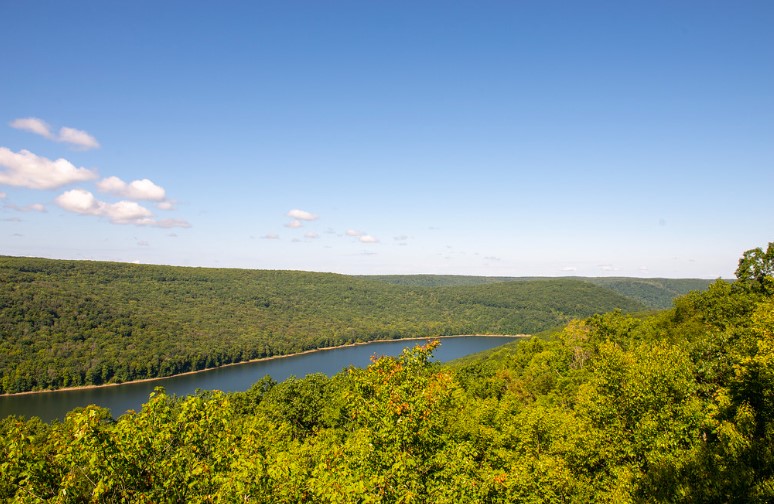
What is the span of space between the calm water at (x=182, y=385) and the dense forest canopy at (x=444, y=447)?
181 feet

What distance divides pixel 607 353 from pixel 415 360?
640 inches

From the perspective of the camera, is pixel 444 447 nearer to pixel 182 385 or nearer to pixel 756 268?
pixel 756 268

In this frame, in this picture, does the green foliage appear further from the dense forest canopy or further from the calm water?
the calm water

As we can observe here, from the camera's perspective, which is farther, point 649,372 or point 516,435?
point 516,435

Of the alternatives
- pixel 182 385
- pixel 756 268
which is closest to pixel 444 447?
pixel 756 268

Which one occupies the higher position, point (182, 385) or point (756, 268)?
point (756, 268)

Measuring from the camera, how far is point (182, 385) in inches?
5017

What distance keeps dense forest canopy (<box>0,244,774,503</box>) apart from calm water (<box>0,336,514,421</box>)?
55.2 meters

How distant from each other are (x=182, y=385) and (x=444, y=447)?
135 m

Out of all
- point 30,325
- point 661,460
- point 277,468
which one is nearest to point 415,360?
point 277,468

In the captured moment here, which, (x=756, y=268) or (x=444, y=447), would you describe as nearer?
(x=444, y=447)

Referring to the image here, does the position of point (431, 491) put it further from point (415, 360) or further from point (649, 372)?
point (649, 372)

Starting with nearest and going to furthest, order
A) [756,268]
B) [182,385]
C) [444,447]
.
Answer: [444,447] < [756,268] < [182,385]

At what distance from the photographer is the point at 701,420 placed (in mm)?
17859
